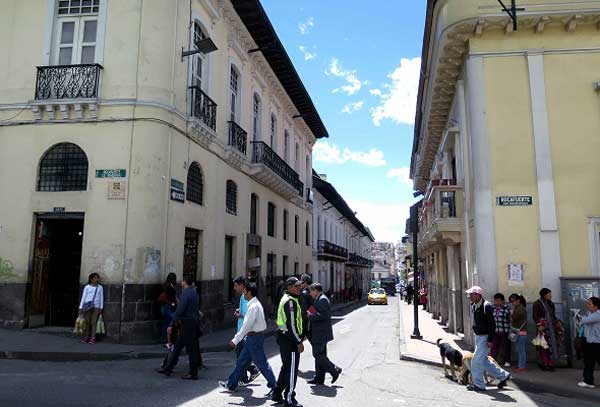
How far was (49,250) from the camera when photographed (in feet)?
41.0

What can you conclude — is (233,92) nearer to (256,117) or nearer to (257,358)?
(256,117)

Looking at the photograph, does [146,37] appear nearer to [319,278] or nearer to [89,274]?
[89,274]

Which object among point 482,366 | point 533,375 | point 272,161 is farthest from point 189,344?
point 272,161

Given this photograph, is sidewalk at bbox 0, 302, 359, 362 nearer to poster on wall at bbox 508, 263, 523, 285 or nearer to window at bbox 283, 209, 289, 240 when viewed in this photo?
poster on wall at bbox 508, 263, 523, 285

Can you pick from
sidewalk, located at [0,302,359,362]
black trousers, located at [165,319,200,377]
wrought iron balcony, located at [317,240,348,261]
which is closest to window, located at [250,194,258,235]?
sidewalk, located at [0,302,359,362]

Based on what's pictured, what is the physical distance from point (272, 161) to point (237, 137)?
11.6 feet

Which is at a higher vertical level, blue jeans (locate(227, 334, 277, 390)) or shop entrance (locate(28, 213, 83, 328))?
shop entrance (locate(28, 213, 83, 328))

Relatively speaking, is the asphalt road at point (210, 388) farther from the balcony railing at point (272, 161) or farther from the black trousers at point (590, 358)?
the balcony railing at point (272, 161)

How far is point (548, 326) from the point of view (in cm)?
916

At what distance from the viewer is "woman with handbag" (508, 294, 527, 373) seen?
902 centimetres

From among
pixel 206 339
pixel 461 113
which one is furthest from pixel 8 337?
pixel 461 113

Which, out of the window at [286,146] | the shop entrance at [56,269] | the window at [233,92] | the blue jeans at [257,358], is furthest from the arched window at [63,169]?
the window at [286,146]

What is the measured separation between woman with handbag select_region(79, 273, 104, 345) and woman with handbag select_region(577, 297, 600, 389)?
32.1ft

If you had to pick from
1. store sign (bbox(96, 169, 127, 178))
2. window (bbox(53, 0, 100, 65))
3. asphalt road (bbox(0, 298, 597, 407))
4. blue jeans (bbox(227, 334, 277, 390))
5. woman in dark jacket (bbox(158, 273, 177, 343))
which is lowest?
asphalt road (bbox(0, 298, 597, 407))
